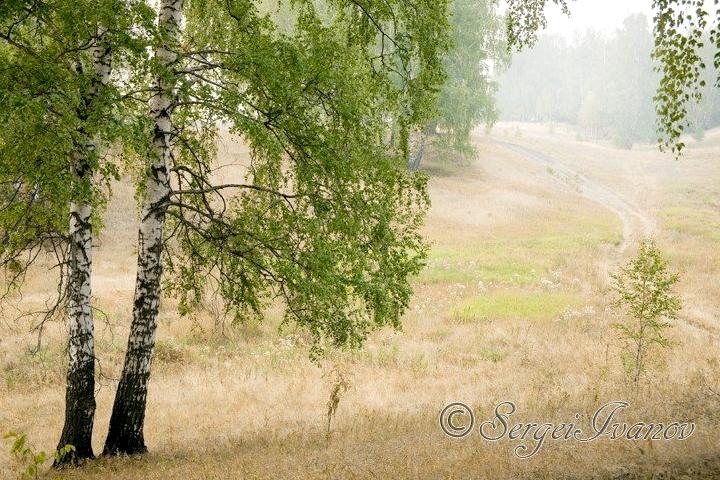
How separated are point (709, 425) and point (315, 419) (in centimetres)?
612

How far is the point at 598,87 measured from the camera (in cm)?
10369

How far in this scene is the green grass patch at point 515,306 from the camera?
17.2m

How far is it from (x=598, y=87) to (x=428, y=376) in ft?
345

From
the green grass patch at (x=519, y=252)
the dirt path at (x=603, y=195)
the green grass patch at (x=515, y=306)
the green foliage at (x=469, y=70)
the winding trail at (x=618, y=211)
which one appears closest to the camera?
Answer: the winding trail at (x=618, y=211)

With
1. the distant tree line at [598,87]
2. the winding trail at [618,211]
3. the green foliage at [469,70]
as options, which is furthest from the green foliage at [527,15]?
the distant tree line at [598,87]

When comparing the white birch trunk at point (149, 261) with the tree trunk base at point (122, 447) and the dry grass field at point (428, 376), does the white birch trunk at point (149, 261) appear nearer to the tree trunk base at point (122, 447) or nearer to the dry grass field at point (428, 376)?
the tree trunk base at point (122, 447)

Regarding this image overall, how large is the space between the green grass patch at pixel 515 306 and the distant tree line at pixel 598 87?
63.0m

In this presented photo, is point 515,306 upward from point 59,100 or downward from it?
downward

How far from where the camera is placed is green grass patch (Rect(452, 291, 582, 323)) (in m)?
17.2

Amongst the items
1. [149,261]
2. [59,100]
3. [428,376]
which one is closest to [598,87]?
[428,376]

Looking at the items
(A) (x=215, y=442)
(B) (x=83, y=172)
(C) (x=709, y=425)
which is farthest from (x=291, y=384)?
(C) (x=709, y=425)

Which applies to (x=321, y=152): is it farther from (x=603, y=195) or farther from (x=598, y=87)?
(x=598, y=87)

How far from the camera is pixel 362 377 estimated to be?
12.8m

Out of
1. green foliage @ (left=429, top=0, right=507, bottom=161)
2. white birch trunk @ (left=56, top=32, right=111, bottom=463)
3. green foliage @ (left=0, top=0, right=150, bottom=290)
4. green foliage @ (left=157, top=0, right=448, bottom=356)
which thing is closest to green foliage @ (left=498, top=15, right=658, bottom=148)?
green foliage @ (left=429, top=0, right=507, bottom=161)
